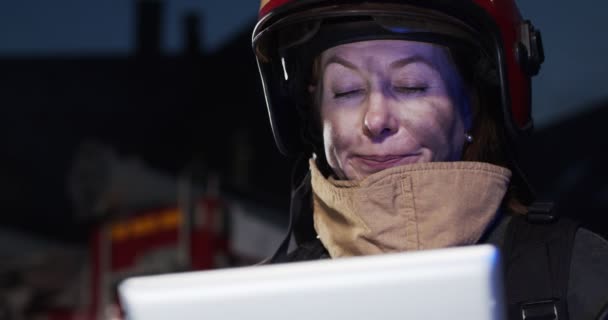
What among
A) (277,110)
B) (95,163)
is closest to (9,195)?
(95,163)

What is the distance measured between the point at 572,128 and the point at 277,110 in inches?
269

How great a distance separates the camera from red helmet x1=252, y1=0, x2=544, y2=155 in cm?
120

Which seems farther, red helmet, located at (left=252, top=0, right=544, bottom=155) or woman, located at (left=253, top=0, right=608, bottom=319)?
red helmet, located at (left=252, top=0, right=544, bottom=155)

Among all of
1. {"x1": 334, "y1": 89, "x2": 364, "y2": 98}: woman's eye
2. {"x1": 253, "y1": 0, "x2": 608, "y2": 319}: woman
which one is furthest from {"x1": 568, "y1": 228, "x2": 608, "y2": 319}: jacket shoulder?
{"x1": 334, "y1": 89, "x2": 364, "y2": 98}: woman's eye

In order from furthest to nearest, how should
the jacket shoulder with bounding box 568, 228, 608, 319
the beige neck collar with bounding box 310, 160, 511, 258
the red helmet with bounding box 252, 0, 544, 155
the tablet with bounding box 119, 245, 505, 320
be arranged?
1. the red helmet with bounding box 252, 0, 544, 155
2. the beige neck collar with bounding box 310, 160, 511, 258
3. the jacket shoulder with bounding box 568, 228, 608, 319
4. the tablet with bounding box 119, 245, 505, 320


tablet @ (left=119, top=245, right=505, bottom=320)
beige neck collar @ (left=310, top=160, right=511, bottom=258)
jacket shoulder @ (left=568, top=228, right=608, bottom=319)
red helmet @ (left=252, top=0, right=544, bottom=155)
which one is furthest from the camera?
red helmet @ (left=252, top=0, right=544, bottom=155)

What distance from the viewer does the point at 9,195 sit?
1066cm

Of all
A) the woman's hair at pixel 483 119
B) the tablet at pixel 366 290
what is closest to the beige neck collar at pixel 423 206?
the woman's hair at pixel 483 119

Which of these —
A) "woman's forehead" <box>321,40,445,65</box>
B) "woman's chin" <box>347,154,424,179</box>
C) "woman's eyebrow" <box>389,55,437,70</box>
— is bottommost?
"woman's chin" <box>347,154,424,179</box>

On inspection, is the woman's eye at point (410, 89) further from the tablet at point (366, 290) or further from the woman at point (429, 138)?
the tablet at point (366, 290)

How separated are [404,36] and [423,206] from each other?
0.25 m

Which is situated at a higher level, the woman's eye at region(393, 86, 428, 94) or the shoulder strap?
the woman's eye at region(393, 86, 428, 94)

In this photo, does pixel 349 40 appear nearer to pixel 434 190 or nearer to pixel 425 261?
pixel 434 190

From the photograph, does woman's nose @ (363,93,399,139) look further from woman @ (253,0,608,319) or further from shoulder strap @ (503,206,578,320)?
shoulder strap @ (503,206,578,320)
